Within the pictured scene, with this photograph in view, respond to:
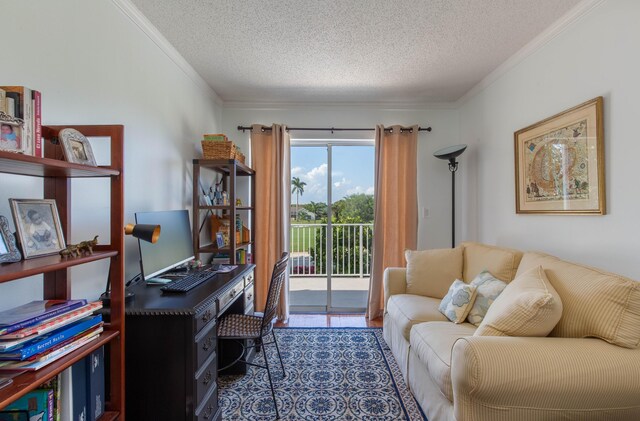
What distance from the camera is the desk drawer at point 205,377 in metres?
1.49

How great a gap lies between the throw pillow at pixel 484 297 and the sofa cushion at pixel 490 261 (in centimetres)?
12

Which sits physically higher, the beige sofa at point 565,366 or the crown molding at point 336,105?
the crown molding at point 336,105

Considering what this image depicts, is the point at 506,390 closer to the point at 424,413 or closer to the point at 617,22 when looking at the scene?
the point at 424,413

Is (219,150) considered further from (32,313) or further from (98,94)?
(32,313)

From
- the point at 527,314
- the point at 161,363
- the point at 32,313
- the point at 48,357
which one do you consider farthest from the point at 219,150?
the point at 527,314

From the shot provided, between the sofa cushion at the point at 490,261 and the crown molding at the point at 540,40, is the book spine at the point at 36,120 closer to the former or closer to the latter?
the sofa cushion at the point at 490,261

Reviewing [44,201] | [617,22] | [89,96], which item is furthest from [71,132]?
[617,22]

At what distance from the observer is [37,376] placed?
2.96ft

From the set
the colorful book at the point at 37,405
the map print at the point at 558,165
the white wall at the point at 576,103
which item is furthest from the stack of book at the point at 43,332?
the map print at the point at 558,165

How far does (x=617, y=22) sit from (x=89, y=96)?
9.82 feet

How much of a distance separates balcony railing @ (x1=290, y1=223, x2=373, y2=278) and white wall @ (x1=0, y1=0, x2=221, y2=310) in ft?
5.70

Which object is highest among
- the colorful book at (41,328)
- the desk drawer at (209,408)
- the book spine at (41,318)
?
the book spine at (41,318)

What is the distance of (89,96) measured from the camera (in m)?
1.59

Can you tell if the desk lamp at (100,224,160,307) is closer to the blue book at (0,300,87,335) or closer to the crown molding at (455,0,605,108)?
the blue book at (0,300,87,335)
